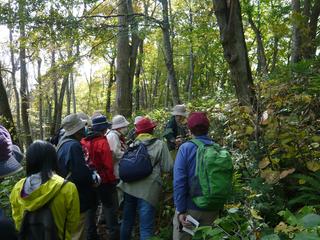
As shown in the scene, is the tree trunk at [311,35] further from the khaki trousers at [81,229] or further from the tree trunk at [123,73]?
the khaki trousers at [81,229]

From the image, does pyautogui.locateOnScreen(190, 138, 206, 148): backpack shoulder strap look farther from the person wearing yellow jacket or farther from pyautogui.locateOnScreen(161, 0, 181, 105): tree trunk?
pyautogui.locateOnScreen(161, 0, 181, 105): tree trunk

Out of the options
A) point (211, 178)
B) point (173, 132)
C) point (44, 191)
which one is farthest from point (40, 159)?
point (173, 132)

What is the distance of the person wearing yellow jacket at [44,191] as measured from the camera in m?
3.55

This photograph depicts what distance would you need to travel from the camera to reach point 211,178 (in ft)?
13.5

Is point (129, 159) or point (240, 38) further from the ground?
point (240, 38)

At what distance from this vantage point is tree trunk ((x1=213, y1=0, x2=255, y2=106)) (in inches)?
262

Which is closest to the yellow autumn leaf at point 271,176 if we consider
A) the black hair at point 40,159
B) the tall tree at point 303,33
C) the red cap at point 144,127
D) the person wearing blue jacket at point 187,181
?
the person wearing blue jacket at point 187,181

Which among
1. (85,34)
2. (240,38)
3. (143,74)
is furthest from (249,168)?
(143,74)

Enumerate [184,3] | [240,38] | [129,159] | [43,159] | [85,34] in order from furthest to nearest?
1. [184,3]
2. [85,34]
3. [240,38]
4. [129,159]
5. [43,159]

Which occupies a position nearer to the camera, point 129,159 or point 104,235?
point 129,159

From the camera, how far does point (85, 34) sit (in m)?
10.7

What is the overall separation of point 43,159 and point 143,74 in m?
37.2

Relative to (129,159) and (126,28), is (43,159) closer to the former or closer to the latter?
(129,159)

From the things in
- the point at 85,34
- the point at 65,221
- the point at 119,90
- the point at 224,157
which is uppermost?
the point at 85,34
